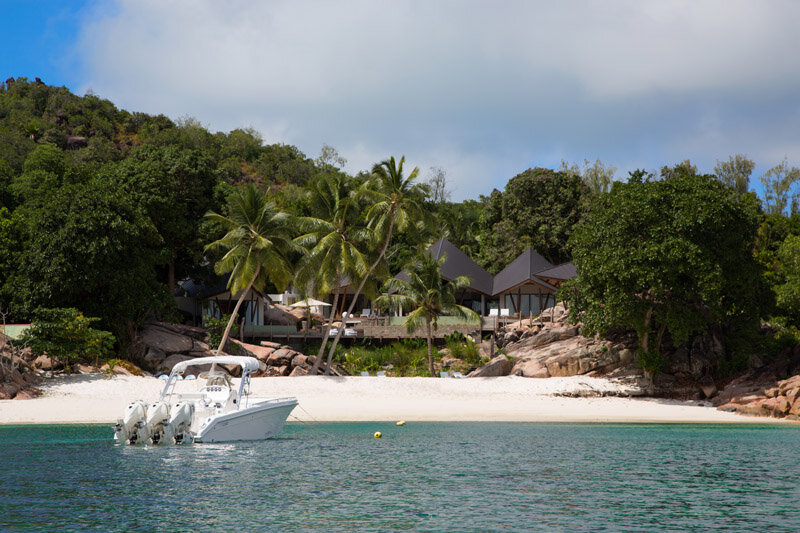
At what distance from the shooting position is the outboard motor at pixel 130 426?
752 inches

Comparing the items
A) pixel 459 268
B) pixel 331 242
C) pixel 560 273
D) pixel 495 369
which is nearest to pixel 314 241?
pixel 331 242

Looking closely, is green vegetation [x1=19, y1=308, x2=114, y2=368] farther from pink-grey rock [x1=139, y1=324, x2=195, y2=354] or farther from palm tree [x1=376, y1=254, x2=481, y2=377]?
palm tree [x1=376, y1=254, x2=481, y2=377]

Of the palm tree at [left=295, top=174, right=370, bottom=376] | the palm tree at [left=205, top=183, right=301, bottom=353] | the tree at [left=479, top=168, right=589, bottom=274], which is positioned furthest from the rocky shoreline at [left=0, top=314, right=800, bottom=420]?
the tree at [left=479, top=168, right=589, bottom=274]

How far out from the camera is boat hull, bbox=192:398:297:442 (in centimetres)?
1919

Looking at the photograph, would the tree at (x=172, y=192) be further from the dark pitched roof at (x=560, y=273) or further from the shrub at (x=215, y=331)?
the dark pitched roof at (x=560, y=273)

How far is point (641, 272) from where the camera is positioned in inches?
1249

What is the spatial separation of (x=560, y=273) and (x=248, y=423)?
98.1 feet

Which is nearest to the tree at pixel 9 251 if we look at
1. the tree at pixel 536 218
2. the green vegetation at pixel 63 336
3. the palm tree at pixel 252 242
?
the green vegetation at pixel 63 336

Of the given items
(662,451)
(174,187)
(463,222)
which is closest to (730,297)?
(662,451)

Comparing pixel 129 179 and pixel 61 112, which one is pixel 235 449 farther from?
pixel 61 112

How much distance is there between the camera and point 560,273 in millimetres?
46406

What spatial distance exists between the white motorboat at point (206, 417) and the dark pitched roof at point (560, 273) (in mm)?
27379

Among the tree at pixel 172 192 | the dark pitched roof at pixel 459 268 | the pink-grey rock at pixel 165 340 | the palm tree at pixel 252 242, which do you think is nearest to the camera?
the palm tree at pixel 252 242

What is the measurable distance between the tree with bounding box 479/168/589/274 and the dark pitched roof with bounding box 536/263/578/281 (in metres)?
9.76
